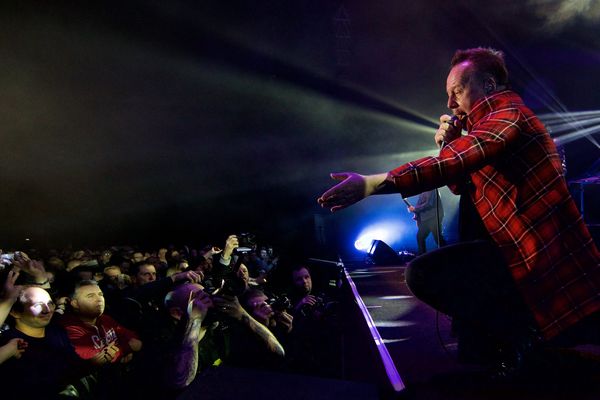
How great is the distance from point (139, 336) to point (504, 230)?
104 inches

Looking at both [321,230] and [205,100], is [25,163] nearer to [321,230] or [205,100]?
[205,100]

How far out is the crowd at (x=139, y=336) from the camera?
2.06m

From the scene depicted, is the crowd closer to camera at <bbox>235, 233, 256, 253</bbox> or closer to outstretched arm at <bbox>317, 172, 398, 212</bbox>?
outstretched arm at <bbox>317, 172, 398, 212</bbox>

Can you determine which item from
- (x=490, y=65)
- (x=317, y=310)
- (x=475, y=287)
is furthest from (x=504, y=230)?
(x=317, y=310)

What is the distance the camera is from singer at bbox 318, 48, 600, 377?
108 cm

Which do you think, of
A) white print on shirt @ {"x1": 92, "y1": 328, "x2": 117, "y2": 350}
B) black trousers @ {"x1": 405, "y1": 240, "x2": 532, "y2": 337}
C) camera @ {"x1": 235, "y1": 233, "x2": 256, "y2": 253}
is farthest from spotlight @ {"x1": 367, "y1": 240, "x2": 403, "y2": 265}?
black trousers @ {"x1": 405, "y1": 240, "x2": 532, "y2": 337}

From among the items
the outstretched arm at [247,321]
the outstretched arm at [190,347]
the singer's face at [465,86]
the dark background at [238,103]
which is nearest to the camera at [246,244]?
the outstretched arm at [247,321]

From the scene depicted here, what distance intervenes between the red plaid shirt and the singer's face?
147 mm

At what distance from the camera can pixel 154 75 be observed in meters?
8.20

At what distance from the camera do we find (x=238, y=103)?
955 cm

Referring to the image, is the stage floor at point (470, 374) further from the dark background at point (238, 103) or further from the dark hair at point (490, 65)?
the dark background at point (238, 103)

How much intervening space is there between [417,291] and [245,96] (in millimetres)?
8596

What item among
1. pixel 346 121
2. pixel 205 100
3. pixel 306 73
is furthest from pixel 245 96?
pixel 346 121

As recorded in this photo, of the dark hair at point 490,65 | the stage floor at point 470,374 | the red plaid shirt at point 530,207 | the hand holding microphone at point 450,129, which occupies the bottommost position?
the stage floor at point 470,374
